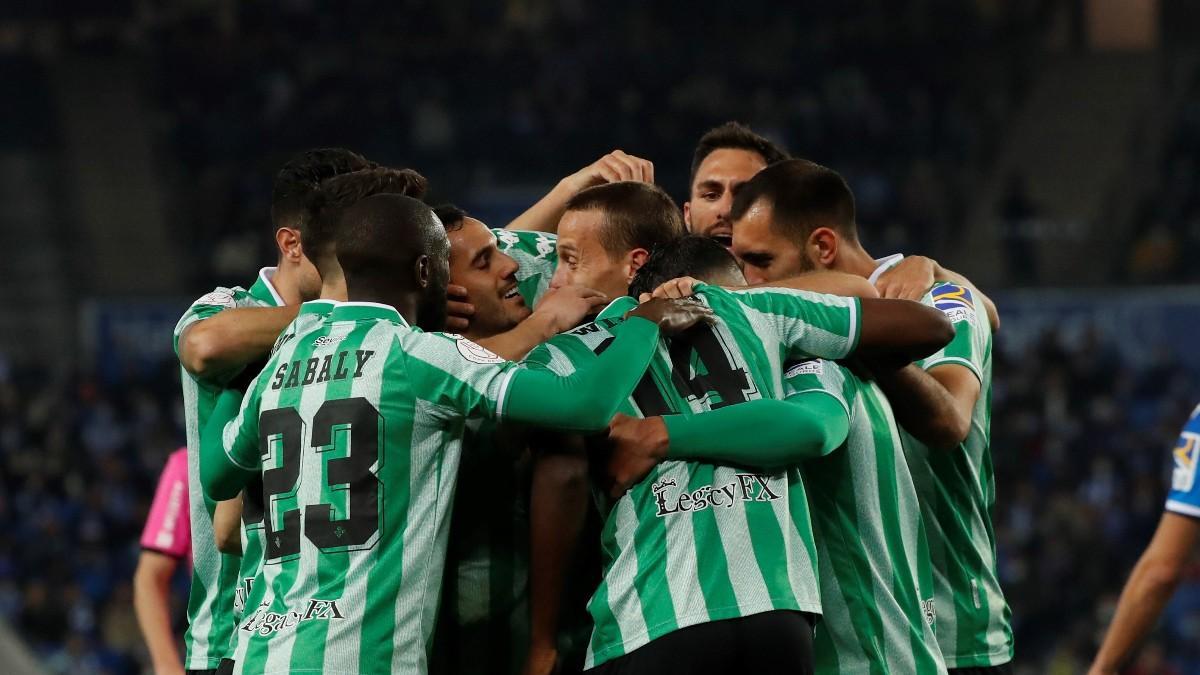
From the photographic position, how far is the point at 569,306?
12.3 ft

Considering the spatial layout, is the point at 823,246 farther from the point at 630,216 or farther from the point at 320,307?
the point at 320,307

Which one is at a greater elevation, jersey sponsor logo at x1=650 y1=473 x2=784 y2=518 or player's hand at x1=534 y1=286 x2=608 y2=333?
player's hand at x1=534 y1=286 x2=608 y2=333

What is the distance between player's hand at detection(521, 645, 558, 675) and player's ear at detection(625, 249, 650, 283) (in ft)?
3.54

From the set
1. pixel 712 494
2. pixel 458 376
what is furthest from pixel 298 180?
pixel 712 494

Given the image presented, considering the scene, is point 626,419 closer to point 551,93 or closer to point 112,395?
point 112,395

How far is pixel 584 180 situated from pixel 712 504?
1637 mm

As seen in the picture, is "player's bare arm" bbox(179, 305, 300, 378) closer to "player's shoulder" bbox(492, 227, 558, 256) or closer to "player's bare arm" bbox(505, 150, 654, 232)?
"player's shoulder" bbox(492, 227, 558, 256)

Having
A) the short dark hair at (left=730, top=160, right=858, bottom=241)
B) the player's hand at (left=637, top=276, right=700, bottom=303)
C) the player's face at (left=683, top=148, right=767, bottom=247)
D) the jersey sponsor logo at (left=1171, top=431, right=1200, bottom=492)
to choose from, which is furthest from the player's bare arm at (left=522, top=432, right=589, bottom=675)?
the jersey sponsor logo at (left=1171, top=431, right=1200, bottom=492)

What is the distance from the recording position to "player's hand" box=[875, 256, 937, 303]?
4133mm

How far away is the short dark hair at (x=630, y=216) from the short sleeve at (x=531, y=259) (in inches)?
20.6

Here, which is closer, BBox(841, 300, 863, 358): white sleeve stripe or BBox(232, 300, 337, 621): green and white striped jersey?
BBox(232, 300, 337, 621): green and white striped jersey

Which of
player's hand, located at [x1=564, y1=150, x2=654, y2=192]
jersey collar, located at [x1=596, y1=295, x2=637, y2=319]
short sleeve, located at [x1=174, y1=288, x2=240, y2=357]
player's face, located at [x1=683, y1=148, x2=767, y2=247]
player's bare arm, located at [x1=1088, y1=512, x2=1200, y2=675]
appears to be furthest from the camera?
player's face, located at [x1=683, y1=148, x2=767, y2=247]

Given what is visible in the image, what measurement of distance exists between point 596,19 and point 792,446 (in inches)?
Result: 804

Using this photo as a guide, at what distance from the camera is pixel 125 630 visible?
12969 mm
